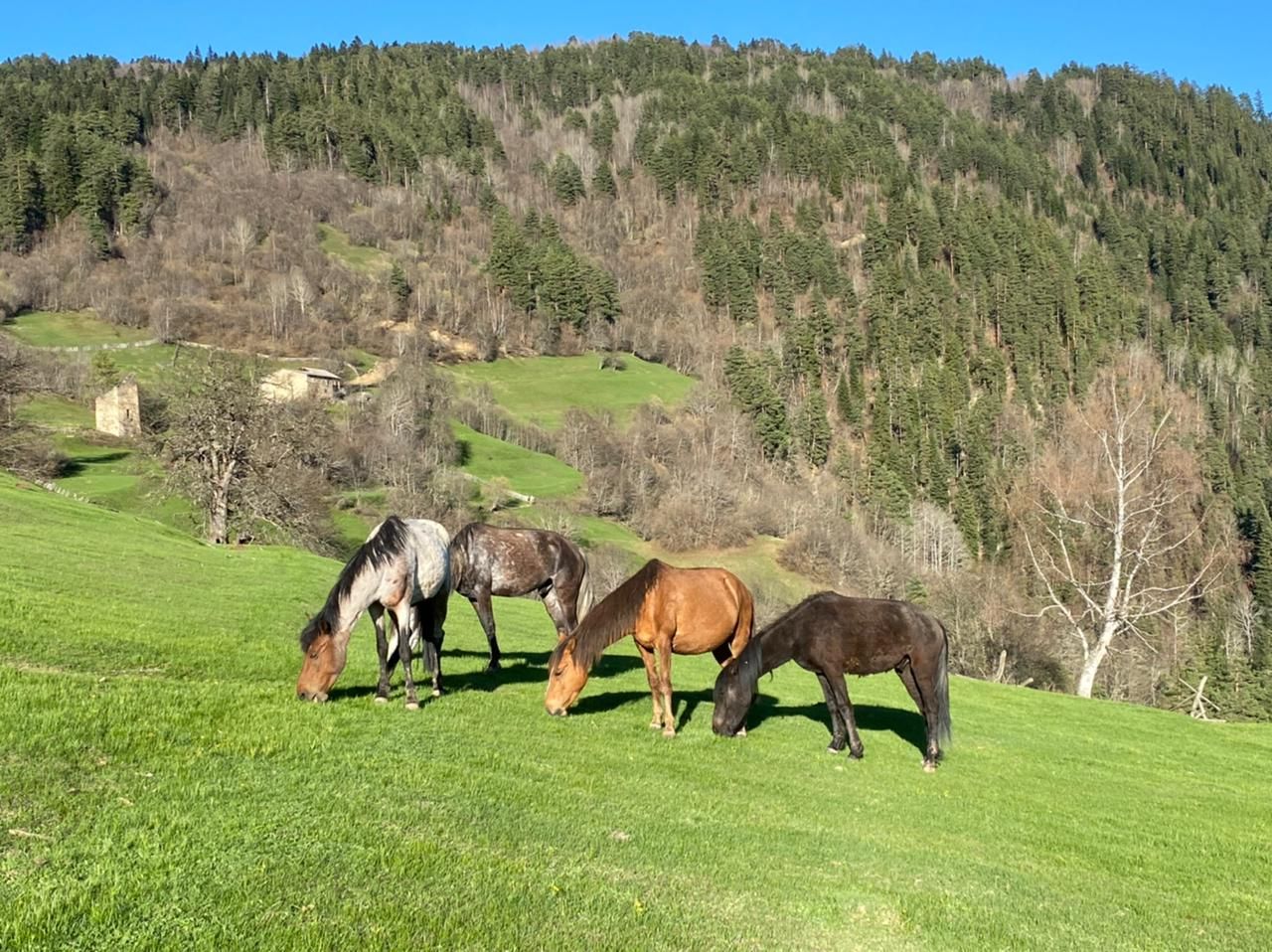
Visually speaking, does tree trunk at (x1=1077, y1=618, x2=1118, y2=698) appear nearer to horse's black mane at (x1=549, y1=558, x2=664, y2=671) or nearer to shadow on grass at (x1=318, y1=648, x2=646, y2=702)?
shadow on grass at (x1=318, y1=648, x2=646, y2=702)

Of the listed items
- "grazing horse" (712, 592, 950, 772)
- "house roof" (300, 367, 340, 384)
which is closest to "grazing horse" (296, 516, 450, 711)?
"grazing horse" (712, 592, 950, 772)

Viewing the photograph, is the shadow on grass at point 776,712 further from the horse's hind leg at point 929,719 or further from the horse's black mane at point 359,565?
the horse's black mane at point 359,565

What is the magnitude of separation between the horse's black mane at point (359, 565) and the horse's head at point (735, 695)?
4862mm

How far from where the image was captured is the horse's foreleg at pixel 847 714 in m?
11.9

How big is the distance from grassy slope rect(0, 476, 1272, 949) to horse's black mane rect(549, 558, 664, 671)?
93 centimetres

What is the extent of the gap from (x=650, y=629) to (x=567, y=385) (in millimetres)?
122767

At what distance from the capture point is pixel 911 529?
12144cm

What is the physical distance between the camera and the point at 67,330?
117875 millimetres

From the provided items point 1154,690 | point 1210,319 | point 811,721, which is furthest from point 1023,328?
point 811,721

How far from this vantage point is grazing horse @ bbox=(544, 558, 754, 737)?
1177 cm

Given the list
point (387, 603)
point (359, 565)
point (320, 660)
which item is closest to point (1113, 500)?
point (387, 603)

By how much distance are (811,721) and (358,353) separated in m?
130

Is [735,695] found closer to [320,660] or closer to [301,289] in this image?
[320,660]

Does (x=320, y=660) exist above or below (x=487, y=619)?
above
